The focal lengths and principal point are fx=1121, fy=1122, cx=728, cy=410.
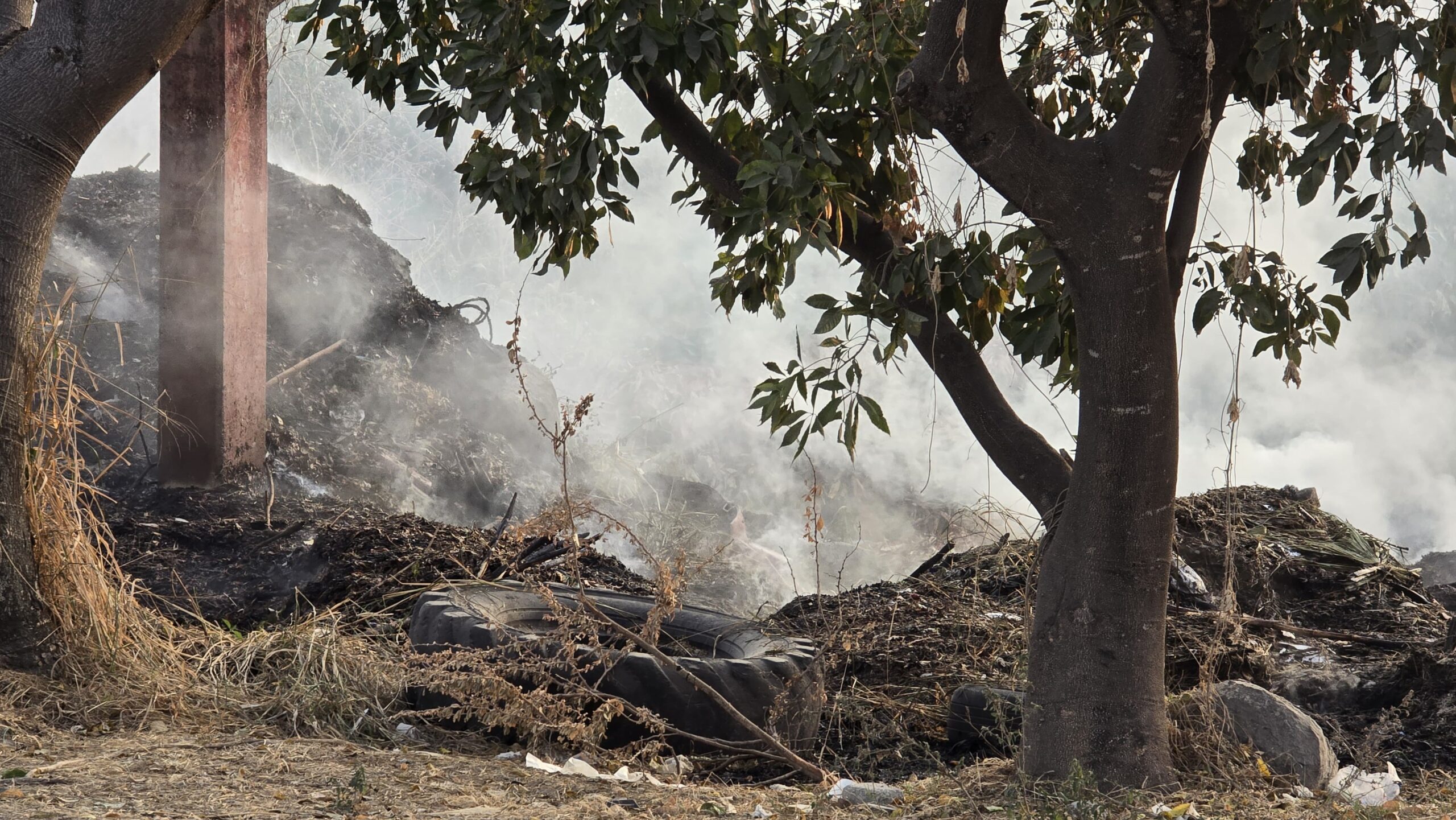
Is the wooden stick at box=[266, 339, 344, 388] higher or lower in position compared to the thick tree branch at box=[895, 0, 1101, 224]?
higher

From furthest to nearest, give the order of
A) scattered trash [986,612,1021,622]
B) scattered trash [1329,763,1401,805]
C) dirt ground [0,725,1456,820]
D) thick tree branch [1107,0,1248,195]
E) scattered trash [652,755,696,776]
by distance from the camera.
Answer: scattered trash [986,612,1021,622]
scattered trash [652,755,696,776]
scattered trash [1329,763,1401,805]
thick tree branch [1107,0,1248,195]
dirt ground [0,725,1456,820]

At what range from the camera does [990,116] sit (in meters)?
3.17

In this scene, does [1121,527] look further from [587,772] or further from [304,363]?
[304,363]

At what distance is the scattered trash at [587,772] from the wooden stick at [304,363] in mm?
5657

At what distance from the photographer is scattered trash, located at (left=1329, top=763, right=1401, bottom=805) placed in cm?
313

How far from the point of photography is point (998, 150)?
3.18m

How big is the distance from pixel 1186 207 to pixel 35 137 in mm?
3679

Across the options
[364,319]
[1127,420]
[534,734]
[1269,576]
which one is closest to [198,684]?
[534,734]

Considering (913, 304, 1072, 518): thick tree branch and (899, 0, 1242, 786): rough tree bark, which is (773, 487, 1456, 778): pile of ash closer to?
(913, 304, 1072, 518): thick tree branch

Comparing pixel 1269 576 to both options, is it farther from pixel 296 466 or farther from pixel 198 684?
pixel 296 466

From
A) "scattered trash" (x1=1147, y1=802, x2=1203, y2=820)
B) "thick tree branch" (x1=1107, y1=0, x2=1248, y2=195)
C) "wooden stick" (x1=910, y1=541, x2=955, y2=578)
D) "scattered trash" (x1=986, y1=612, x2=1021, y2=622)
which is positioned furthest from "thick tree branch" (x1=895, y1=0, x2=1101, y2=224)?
"wooden stick" (x1=910, y1=541, x2=955, y2=578)

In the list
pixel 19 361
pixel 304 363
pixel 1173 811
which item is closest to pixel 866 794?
pixel 1173 811

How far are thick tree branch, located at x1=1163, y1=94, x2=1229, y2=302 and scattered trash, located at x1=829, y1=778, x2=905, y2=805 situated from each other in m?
1.64

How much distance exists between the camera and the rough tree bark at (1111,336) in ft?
10.1
